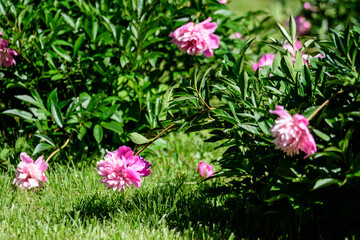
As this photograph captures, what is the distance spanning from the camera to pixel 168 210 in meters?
2.03

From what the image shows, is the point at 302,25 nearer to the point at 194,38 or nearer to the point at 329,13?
the point at 329,13

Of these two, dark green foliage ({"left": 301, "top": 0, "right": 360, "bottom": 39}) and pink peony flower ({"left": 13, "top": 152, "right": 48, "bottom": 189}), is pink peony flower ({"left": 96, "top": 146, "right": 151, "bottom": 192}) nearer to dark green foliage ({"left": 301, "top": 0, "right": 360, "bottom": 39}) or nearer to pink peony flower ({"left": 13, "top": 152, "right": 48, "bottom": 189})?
pink peony flower ({"left": 13, "top": 152, "right": 48, "bottom": 189})

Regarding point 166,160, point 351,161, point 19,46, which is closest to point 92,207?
point 166,160

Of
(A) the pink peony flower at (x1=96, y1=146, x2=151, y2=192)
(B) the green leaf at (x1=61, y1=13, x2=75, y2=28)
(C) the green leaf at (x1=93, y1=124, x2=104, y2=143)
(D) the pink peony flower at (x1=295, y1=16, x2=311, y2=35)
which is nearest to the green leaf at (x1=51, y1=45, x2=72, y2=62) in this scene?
(B) the green leaf at (x1=61, y1=13, x2=75, y2=28)

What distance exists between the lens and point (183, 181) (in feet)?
7.84

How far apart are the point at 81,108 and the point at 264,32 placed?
59.7 inches

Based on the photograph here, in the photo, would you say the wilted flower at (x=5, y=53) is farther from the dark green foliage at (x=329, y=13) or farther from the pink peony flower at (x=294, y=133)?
the dark green foliage at (x=329, y=13)

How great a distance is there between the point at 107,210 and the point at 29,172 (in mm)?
455

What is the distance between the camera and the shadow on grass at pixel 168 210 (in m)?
1.92

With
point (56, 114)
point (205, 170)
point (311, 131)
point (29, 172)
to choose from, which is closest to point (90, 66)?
point (56, 114)

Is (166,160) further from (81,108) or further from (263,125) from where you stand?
(263,125)

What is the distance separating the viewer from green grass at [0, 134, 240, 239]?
1.84 m

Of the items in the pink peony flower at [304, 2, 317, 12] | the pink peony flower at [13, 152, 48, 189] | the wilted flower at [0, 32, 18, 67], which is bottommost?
the pink peony flower at [304, 2, 317, 12]

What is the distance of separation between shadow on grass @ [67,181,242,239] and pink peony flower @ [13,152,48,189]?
248 mm
